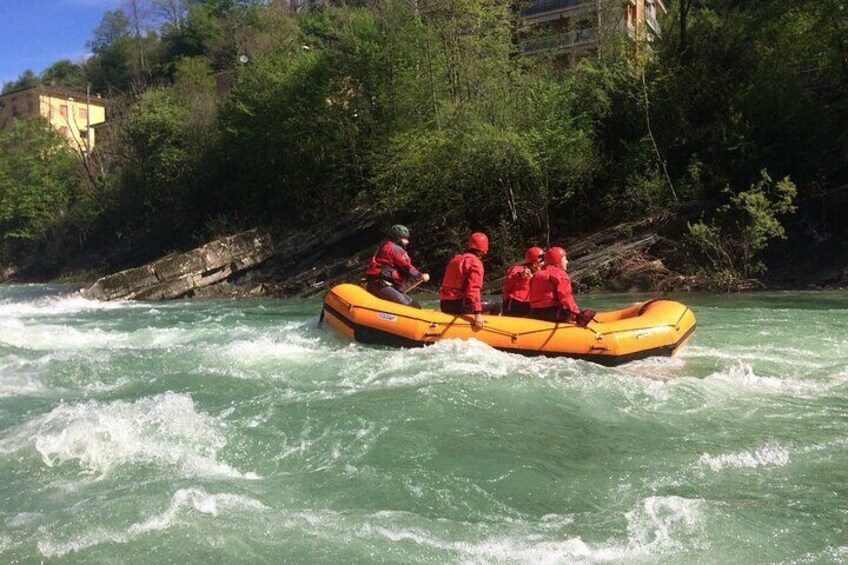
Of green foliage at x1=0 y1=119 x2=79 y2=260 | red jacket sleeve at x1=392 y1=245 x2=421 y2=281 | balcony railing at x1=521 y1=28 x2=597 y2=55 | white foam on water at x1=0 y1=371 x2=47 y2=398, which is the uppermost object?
balcony railing at x1=521 y1=28 x2=597 y2=55

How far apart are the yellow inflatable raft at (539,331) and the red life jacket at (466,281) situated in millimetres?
246

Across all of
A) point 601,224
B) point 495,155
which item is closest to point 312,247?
point 495,155

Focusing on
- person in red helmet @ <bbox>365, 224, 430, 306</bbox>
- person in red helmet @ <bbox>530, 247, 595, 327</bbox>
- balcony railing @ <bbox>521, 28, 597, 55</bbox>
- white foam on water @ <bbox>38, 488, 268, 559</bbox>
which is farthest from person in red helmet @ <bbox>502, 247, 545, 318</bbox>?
balcony railing @ <bbox>521, 28, 597, 55</bbox>

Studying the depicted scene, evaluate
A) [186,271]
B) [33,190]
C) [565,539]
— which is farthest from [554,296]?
[33,190]

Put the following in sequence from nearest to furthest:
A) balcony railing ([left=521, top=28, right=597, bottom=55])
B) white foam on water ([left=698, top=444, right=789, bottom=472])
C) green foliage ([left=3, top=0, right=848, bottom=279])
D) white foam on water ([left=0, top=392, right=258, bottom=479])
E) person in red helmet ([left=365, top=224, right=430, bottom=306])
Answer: white foam on water ([left=698, top=444, right=789, bottom=472]) < white foam on water ([left=0, top=392, right=258, bottom=479]) < person in red helmet ([left=365, top=224, right=430, bottom=306]) < green foliage ([left=3, top=0, right=848, bottom=279]) < balcony railing ([left=521, top=28, right=597, bottom=55])

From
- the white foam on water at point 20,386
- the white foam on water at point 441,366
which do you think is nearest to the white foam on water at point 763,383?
the white foam on water at point 441,366

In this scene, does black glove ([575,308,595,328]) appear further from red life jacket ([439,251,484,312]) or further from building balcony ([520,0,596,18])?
building balcony ([520,0,596,18])

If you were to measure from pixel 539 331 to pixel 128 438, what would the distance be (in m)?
4.40

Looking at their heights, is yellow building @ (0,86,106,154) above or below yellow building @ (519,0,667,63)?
above

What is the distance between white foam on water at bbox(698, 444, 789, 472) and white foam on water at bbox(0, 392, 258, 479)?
306cm

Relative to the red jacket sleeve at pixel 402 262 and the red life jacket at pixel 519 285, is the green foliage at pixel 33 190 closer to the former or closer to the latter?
the red jacket sleeve at pixel 402 262

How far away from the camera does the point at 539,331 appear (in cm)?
779

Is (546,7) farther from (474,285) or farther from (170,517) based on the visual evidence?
(170,517)

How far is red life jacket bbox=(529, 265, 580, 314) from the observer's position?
26.1 feet
